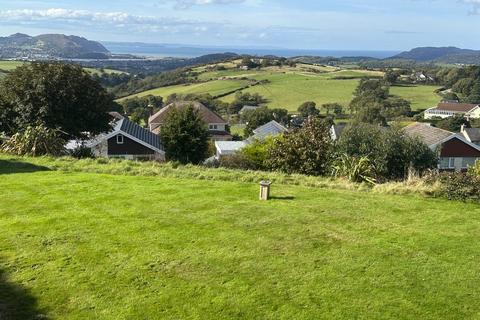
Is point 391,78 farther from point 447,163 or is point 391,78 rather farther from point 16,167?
point 16,167

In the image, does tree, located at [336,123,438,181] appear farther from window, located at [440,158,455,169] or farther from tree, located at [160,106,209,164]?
window, located at [440,158,455,169]

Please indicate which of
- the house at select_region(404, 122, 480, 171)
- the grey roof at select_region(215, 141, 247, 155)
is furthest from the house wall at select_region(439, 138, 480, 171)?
the grey roof at select_region(215, 141, 247, 155)

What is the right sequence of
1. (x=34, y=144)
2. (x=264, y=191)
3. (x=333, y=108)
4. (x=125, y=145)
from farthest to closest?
(x=333, y=108), (x=125, y=145), (x=34, y=144), (x=264, y=191)

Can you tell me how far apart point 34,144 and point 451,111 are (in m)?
98.6

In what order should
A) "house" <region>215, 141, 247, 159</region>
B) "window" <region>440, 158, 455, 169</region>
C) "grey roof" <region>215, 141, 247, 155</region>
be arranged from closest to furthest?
"window" <region>440, 158, 455, 169</region> < "house" <region>215, 141, 247, 159</region> < "grey roof" <region>215, 141, 247, 155</region>

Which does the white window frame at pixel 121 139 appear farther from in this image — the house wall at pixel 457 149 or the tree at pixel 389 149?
the house wall at pixel 457 149

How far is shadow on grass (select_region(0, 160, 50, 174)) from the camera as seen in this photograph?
15070 millimetres

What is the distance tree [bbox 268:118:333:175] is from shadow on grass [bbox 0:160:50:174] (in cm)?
909

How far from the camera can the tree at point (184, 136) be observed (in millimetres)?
30253

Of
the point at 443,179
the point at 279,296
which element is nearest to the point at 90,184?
the point at 279,296

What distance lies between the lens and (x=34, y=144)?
18.1 meters

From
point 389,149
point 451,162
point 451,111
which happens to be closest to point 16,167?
point 389,149

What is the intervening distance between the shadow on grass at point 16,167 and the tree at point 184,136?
14.2 m

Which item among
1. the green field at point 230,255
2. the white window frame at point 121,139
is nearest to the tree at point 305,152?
the green field at point 230,255
